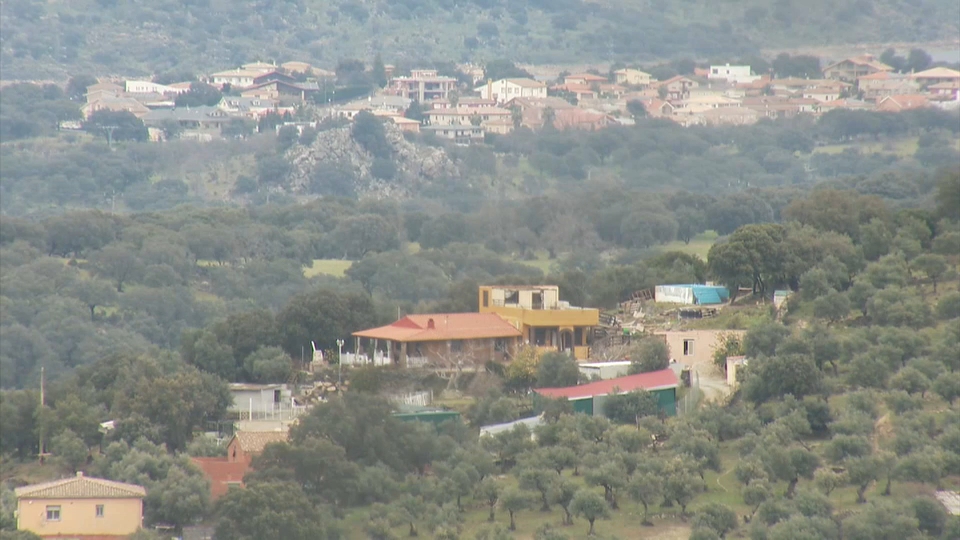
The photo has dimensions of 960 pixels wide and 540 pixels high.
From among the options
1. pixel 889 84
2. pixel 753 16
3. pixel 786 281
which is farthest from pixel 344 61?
pixel 786 281

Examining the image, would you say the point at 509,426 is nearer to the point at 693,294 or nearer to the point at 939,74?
the point at 693,294

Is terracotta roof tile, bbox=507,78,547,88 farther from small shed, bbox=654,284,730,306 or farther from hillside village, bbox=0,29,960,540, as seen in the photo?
small shed, bbox=654,284,730,306

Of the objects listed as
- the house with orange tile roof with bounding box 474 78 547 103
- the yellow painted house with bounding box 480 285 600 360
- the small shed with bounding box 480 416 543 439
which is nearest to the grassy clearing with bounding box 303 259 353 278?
the yellow painted house with bounding box 480 285 600 360

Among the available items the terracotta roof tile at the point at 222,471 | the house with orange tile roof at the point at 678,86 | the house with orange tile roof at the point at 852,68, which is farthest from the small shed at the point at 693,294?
the house with orange tile roof at the point at 852,68

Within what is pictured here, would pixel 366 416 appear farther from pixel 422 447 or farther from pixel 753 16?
pixel 753 16

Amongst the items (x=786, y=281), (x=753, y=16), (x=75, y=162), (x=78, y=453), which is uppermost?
(x=753, y=16)

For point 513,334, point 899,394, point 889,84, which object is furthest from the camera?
point 889,84

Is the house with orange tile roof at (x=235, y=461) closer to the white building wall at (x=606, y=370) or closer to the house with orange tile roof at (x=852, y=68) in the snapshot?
the white building wall at (x=606, y=370)
